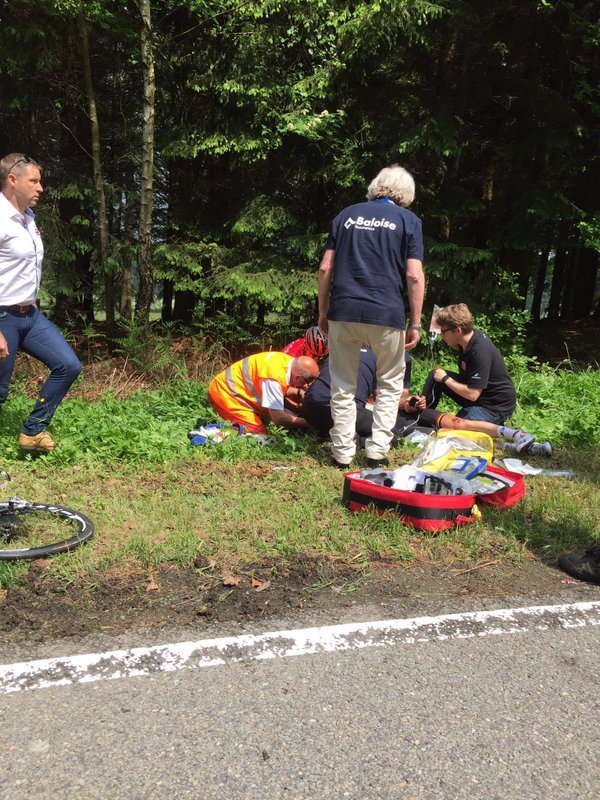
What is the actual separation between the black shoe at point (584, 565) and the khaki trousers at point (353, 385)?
1.82 metres

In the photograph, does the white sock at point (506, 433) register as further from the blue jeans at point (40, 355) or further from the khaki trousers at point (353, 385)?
the blue jeans at point (40, 355)

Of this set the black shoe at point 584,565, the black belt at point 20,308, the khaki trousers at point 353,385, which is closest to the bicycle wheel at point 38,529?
the black belt at point 20,308

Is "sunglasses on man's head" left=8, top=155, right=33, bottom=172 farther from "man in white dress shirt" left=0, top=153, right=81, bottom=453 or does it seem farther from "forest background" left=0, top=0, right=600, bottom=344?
"forest background" left=0, top=0, right=600, bottom=344

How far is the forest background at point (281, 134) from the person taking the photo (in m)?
8.97

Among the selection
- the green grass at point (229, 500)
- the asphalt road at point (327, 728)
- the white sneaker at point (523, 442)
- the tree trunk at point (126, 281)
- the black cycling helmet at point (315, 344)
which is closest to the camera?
the asphalt road at point (327, 728)

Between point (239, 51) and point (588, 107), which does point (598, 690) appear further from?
point (588, 107)

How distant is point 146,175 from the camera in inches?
348

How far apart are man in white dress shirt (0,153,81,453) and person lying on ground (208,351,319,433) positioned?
152 cm

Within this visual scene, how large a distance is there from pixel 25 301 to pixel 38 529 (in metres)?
1.91

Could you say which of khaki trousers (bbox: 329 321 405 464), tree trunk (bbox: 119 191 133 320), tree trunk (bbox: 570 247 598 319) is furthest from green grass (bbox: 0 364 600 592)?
tree trunk (bbox: 570 247 598 319)

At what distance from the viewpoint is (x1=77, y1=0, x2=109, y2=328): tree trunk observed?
9305 millimetres

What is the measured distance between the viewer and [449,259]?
9.67 metres

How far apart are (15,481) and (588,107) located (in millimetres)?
10394

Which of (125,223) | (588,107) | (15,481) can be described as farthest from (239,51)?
(15,481)
